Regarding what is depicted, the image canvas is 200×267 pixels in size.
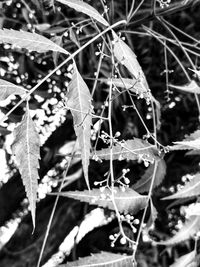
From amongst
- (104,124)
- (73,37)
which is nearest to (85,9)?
(73,37)

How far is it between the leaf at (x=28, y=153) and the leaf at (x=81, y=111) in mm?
59

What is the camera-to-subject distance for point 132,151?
78 cm

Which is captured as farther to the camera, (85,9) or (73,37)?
Result: (73,37)

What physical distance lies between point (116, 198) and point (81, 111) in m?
0.21

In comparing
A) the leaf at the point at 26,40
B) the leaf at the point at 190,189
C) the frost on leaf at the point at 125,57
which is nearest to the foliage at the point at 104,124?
the leaf at the point at 190,189

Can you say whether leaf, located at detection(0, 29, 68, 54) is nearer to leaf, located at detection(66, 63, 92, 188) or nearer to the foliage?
leaf, located at detection(66, 63, 92, 188)

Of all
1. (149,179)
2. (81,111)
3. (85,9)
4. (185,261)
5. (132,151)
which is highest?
(85,9)

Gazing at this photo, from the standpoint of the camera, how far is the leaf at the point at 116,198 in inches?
31.1

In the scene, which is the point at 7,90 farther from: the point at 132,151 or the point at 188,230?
the point at 188,230

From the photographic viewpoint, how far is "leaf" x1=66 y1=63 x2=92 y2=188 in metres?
0.66

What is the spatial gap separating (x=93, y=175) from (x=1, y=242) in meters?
0.55

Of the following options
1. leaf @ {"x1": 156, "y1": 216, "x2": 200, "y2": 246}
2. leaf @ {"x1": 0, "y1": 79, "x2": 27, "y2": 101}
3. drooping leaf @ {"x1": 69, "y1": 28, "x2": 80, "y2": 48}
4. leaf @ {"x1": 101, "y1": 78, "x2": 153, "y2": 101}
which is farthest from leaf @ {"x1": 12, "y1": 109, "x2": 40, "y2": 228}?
leaf @ {"x1": 156, "y1": 216, "x2": 200, "y2": 246}

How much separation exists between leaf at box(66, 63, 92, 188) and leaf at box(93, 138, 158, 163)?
0.10 metres

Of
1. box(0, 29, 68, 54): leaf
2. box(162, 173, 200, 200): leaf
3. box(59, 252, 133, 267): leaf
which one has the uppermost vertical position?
box(0, 29, 68, 54): leaf
